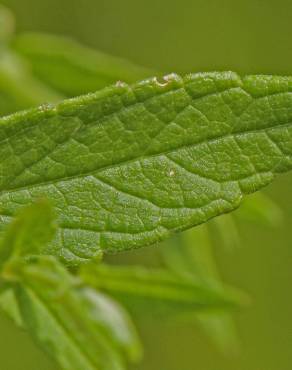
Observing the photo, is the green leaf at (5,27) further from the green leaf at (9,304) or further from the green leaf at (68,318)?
the green leaf at (9,304)

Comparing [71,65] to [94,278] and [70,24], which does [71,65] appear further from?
[70,24]

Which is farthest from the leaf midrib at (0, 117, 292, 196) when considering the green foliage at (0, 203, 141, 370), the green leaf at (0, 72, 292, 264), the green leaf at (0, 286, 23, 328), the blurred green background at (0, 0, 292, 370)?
the blurred green background at (0, 0, 292, 370)

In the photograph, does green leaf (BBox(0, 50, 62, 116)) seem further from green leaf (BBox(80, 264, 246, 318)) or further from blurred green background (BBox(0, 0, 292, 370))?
blurred green background (BBox(0, 0, 292, 370))

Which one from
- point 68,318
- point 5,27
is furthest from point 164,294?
point 5,27

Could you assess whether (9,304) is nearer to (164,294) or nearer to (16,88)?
(164,294)

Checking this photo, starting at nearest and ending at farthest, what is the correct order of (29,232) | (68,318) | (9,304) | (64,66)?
(29,232) < (9,304) < (68,318) < (64,66)
